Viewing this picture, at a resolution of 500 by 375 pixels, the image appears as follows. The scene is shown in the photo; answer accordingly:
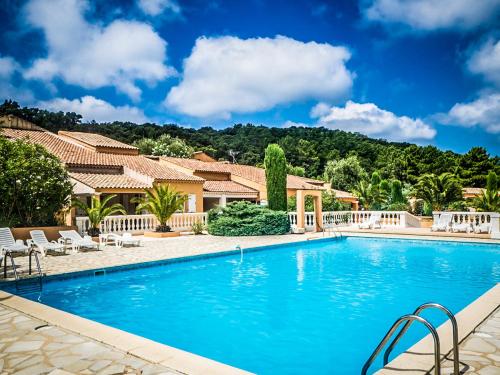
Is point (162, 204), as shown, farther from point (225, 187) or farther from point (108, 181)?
point (225, 187)

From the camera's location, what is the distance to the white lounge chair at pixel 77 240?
15.2 m

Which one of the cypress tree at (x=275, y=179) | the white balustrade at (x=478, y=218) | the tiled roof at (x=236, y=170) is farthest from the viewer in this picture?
the tiled roof at (x=236, y=170)

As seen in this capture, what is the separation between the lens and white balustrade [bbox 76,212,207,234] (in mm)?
20402

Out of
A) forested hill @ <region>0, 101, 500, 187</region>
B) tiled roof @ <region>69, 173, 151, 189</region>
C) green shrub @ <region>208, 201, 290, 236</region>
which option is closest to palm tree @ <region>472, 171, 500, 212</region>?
green shrub @ <region>208, 201, 290, 236</region>

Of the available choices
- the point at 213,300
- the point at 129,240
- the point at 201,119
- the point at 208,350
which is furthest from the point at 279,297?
the point at 201,119

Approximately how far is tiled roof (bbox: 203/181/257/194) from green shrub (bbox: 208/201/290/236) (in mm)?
12220

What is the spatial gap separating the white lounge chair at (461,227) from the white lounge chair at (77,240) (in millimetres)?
18925

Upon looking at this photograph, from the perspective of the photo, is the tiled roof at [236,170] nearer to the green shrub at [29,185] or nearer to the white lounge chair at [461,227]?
the white lounge chair at [461,227]

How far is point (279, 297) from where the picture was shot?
962cm

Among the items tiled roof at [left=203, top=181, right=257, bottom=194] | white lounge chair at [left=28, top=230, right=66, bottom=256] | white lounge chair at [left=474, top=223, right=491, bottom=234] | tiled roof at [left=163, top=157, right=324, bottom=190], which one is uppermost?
tiled roof at [left=163, top=157, right=324, bottom=190]

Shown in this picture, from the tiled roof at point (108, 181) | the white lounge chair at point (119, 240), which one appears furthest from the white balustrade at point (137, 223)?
the tiled roof at point (108, 181)

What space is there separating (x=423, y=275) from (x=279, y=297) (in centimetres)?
541

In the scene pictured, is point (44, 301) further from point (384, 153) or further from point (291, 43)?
point (384, 153)

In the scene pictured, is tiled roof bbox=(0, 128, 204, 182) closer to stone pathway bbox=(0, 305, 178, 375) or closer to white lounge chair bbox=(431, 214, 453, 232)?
white lounge chair bbox=(431, 214, 453, 232)
